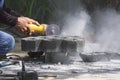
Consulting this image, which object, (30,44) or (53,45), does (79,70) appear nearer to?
(53,45)

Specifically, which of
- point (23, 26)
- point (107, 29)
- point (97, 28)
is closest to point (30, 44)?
point (107, 29)

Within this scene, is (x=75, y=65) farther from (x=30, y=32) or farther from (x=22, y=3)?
(x=22, y=3)

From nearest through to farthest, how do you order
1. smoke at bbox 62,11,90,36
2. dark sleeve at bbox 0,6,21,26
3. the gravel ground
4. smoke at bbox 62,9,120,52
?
dark sleeve at bbox 0,6,21,26 < the gravel ground < smoke at bbox 62,9,120,52 < smoke at bbox 62,11,90,36

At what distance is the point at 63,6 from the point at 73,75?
5991 millimetres

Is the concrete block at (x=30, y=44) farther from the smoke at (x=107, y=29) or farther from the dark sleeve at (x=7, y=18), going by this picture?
the dark sleeve at (x=7, y=18)

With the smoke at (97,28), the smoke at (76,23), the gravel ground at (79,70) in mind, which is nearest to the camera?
the gravel ground at (79,70)

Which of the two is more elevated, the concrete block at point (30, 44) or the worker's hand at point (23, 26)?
the concrete block at point (30, 44)

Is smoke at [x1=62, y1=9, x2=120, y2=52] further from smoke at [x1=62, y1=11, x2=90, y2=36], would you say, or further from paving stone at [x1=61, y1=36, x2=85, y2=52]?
paving stone at [x1=61, y1=36, x2=85, y2=52]

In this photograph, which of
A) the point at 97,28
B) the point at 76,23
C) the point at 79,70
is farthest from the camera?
the point at 97,28

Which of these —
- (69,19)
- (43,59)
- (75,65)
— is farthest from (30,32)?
(69,19)

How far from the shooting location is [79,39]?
8.48 metres

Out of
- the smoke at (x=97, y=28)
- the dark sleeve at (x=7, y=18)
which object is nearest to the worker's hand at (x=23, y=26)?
the dark sleeve at (x=7, y=18)

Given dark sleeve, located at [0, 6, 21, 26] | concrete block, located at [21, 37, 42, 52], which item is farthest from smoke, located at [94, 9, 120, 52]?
dark sleeve, located at [0, 6, 21, 26]

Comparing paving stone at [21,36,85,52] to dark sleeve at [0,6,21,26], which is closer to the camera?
dark sleeve at [0,6,21,26]
